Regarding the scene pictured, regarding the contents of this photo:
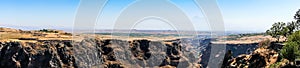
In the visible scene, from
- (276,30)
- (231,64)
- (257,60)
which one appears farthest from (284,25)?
(257,60)

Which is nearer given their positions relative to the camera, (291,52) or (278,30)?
(291,52)

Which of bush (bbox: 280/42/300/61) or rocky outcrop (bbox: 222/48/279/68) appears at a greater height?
bush (bbox: 280/42/300/61)

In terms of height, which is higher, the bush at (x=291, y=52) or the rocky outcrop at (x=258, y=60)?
the bush at (x=291, y=52)

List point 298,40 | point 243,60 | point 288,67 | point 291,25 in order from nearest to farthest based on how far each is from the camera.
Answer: point 288,67, point 298,40, point 243,60, point 291,25

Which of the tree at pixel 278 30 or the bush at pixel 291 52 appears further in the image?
the tree at pixel 278 30

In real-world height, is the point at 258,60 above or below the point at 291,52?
below

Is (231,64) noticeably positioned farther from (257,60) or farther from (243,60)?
(257,60)

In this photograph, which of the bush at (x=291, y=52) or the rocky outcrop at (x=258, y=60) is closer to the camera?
the bush at (x=291, y=52)

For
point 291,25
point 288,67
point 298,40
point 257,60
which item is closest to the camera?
point 288,67

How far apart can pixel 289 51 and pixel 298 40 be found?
766cm

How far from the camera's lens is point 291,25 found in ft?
380

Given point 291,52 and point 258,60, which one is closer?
point 291,52

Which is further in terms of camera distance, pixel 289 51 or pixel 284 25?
pixel 284 25

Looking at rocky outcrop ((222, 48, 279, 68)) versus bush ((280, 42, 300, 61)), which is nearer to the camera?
bush ((280, 42, 300, 61))
